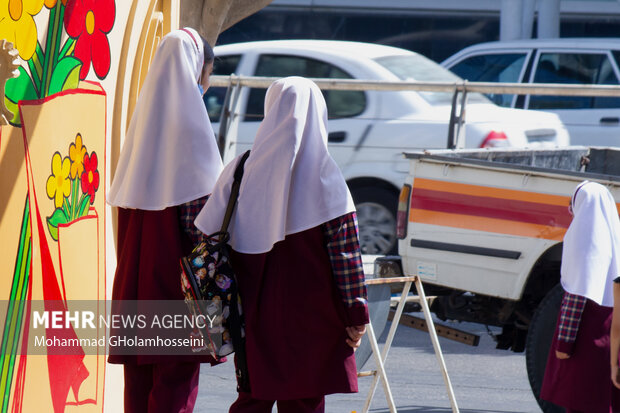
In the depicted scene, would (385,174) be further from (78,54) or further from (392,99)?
(78,54)

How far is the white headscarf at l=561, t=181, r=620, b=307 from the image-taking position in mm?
4801

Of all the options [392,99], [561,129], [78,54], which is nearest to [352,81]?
[392,99]

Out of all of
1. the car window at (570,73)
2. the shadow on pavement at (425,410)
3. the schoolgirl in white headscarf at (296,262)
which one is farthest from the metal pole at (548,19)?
the schoolgirl in white headscarf at (296,262)

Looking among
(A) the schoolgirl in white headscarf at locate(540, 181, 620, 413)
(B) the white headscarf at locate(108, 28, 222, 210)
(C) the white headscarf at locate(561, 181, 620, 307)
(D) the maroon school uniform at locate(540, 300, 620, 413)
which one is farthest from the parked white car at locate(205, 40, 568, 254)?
(B) the white headscarf at locate(108, 28, 222, 210)

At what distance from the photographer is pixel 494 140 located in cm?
900

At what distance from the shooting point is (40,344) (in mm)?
3852

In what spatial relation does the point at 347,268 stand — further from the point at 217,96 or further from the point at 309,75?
the point at 217,96

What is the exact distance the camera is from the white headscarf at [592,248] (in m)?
4.80

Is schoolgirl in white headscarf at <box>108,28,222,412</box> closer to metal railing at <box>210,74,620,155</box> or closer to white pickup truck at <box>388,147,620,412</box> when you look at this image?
white pickup truck at <box>388,147,620,412</box>

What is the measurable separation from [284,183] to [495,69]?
8.55m

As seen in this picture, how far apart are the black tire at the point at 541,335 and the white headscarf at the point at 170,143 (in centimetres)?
269

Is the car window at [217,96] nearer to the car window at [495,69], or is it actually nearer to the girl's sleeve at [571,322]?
the car window at [495,69]

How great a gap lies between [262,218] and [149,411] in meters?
0.89

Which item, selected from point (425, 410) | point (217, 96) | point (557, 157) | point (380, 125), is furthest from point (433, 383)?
point (217, 96)
